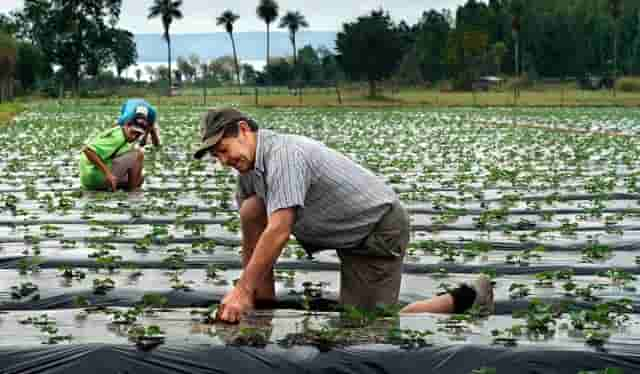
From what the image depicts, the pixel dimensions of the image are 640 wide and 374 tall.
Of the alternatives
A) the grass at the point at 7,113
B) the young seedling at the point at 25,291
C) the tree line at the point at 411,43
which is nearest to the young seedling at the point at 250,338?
the young seedling at the point at 25,291

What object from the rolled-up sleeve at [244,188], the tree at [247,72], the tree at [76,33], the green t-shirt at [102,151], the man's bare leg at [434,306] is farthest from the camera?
the tree at [247,72]

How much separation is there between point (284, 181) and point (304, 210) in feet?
1.38

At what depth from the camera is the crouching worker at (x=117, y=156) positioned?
36.4 feet

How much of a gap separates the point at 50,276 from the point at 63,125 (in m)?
25.0

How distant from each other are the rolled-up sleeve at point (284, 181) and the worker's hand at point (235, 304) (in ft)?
1.37

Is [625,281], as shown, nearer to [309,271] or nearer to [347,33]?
[309,271]

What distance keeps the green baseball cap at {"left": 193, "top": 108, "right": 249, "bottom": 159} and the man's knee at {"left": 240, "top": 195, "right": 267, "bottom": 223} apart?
556 millimetres

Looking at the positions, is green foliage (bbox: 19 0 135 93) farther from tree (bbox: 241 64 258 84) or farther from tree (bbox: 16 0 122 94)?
tree (bbox: 241 64 258 84)

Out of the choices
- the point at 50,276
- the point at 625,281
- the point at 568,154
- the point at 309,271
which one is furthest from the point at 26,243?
the point at 568,154

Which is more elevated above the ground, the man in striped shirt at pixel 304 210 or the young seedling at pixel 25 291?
the man in striped shirt at pixel 304 210

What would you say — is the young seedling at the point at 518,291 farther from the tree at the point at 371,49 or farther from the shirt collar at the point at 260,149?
the tree at the point at 371,49

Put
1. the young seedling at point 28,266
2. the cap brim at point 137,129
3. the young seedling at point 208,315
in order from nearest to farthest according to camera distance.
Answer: the young seedling at point 208,315
the young seedling at point 28,266
the cap brim at point 137,129

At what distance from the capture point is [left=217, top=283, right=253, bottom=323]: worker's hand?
15.8 feet

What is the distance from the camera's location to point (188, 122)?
32969 millimetres
